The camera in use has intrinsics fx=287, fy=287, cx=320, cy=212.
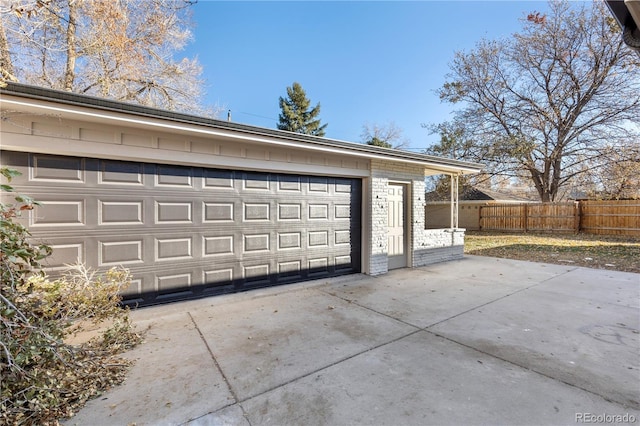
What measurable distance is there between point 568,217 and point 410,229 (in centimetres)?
1366

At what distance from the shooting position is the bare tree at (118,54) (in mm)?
7766

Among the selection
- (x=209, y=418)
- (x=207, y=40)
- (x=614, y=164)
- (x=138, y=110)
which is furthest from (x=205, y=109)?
(x=614, y=164)

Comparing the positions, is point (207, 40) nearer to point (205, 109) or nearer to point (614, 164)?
point (205, 109)

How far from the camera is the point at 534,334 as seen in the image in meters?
3.43

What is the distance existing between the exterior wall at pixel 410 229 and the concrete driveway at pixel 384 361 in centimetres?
163

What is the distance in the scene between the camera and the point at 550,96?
15.2 m

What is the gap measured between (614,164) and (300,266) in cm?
1720

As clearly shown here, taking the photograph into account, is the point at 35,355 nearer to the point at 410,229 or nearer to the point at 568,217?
the point at 410,229

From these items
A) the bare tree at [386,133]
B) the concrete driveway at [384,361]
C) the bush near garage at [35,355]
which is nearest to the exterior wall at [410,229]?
the concrete driveway at [384,361]

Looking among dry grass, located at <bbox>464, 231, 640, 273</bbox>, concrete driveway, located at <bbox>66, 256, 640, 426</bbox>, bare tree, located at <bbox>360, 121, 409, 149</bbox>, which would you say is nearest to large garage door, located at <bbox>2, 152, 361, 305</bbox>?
concrete driveway, located at <bbox>66, 256, 640, 426</bbox>

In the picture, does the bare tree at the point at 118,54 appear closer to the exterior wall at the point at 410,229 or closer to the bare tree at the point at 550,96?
the exterior wall at the point at 410,229

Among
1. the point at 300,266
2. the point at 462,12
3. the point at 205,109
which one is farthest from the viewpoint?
the point at 205,109

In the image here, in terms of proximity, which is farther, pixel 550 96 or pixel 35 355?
pixel 550 96

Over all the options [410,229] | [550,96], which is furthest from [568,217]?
[410,229]
